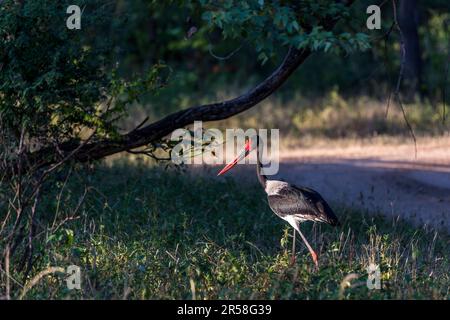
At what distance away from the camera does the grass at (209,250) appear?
23.7 ft

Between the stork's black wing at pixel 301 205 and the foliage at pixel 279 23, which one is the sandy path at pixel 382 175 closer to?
the stork's black wing at pixel 301 205

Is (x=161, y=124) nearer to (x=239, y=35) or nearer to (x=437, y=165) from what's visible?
(x=239, y=35)

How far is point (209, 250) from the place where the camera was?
834 centimetres

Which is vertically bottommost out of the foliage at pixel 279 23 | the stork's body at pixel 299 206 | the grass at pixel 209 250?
the grass at pixel 209 250

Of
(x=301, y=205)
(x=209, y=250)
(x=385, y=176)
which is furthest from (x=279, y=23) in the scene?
(x=385, y=176)

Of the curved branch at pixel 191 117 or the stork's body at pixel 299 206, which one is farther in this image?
the curved branch at pixel 191 117

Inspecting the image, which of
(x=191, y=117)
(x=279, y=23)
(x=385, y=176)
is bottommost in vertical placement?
(x=385, y=176)

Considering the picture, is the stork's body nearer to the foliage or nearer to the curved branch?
the curved branch

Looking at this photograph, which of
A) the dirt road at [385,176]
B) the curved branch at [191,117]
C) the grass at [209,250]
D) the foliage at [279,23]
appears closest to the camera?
the grass at [209,250]

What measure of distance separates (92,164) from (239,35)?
290cm

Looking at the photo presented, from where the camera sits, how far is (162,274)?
7.68 m

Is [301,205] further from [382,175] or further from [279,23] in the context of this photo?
[382,175]

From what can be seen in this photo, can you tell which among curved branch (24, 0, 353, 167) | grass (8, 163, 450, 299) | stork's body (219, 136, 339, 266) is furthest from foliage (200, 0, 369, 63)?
grass (8, 163, 450, 299)

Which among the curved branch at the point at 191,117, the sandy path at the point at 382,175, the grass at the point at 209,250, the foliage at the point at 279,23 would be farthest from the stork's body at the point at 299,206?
the sandy path at the point at 382,175
